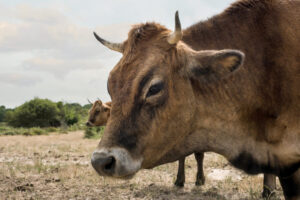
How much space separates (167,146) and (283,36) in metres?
1.79

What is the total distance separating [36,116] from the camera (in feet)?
156

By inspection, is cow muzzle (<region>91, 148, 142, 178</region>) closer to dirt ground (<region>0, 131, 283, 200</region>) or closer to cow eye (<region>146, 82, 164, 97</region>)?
cow eye (<region>146, 82, 164, 97</region>)

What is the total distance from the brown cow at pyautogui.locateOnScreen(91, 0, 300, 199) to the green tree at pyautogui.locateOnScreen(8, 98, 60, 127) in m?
44.6

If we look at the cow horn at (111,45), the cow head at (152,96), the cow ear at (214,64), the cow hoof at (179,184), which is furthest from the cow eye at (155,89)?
the cow hoof at (179,184)

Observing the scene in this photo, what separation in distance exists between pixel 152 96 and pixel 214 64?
687 mm

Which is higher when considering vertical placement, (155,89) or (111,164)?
(155,89)

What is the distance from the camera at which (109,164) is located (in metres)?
3.07

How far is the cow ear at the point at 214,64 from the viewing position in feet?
11.2

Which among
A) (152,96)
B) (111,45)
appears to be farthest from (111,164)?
(111,45)

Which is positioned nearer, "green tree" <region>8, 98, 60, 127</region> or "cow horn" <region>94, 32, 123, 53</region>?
"cow horn" <region>94, 32, 123, 53</region>

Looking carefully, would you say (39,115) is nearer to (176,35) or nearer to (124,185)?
(124,185)

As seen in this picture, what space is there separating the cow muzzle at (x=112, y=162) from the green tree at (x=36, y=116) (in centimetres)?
4508

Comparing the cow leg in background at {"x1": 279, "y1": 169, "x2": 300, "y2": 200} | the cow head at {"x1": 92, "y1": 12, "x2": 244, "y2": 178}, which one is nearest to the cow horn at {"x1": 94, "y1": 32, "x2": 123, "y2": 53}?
the cow head at {"x1": 92, "y1": 12, "x2": 244, "y2": 178}

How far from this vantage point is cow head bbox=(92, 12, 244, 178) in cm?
320
